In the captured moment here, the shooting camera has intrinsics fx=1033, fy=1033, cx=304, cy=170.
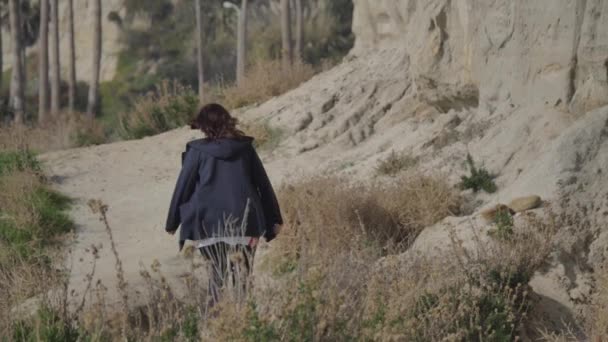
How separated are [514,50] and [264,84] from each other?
6.84 meters

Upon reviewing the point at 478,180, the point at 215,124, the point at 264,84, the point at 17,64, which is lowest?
the point at 17,64

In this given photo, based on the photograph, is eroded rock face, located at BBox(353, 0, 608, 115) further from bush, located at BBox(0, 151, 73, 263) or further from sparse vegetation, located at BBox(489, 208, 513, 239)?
bush, located at BBox(0, 151, 73, 263)

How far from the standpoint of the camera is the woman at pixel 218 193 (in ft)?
22.0

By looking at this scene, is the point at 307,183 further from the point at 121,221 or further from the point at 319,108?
the point at 319,108

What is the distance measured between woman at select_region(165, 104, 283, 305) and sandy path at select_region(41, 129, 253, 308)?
1.67 m

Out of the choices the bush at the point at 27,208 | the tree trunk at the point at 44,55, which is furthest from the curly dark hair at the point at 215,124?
the tree trunk at the point at 44,55

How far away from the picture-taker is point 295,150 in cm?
1405

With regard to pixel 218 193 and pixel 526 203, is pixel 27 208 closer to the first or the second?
pixel 218 193

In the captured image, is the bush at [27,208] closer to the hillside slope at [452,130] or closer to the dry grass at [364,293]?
the hillside slope at [452,130]

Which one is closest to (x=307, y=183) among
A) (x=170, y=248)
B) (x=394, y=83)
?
(x=170, y=248)

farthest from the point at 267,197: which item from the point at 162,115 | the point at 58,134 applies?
the point at 58,134

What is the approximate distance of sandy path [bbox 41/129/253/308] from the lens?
10414 millimetres

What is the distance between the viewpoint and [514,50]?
10523 millimetres

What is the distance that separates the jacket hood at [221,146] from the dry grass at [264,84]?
31.9ft
